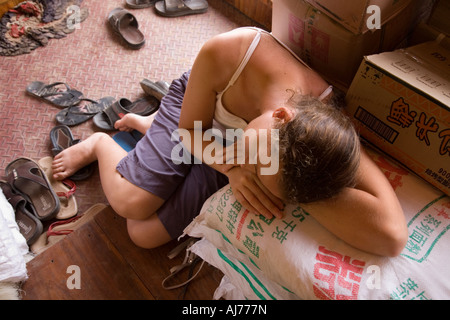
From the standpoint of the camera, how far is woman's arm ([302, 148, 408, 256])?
28.1 inches

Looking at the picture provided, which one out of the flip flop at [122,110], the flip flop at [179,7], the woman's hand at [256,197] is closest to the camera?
the woman's hand at [256,197]

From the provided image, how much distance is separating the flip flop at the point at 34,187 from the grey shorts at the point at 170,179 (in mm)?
332

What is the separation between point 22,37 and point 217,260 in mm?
1517

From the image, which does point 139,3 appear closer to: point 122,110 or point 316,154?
point 122,110

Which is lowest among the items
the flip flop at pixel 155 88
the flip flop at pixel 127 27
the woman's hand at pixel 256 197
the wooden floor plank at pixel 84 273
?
the wooden floor plank at pixel 84 273

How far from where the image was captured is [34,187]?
4.05 feet

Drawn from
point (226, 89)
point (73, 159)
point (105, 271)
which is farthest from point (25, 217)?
point (226, 89)

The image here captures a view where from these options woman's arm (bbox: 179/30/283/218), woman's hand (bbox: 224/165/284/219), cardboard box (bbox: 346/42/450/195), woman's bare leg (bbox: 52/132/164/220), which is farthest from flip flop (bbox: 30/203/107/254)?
cardboard box (bbox: 346/42/450/195)

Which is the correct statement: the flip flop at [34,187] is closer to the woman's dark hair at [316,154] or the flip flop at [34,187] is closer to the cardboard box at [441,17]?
the woman's dark hair at [316,154]

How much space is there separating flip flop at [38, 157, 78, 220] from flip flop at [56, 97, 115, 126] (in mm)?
201

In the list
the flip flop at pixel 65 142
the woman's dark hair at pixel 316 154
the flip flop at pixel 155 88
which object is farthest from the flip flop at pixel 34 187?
the woman's dark hair at pixel 316 154

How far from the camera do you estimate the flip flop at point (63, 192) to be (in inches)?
48.4

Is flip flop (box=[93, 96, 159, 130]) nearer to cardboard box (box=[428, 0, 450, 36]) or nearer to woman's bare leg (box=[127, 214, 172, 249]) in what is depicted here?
woman's bare leg (box=[127, 214, 172, 249])

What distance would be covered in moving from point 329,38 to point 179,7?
1.21 metres
